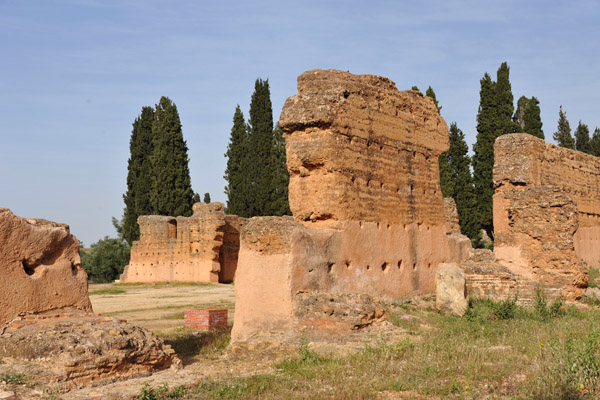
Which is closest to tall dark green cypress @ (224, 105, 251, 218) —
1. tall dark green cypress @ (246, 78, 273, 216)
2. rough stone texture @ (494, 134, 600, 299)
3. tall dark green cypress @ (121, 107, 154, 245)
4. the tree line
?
tall dark green cypress @ (246, 78, 273, 216)

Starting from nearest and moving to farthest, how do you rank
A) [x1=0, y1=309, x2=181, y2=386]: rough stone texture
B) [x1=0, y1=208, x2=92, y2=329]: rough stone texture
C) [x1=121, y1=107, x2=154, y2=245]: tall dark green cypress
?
[x1=0, y1=309, x2=181, y2=386]: rough stone texture, [x1=0, y1=208, x2=92, y2=329]: rough stone texture, [x1=121, y1=107, x2=154, y2=245]: tall dark green cypress

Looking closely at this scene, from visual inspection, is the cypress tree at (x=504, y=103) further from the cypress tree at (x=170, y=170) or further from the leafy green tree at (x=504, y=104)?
the cypress tree at (x=170, y=170)

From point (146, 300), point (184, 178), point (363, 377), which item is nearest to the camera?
point (363, 377)

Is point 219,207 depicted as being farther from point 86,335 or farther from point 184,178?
point 86,335

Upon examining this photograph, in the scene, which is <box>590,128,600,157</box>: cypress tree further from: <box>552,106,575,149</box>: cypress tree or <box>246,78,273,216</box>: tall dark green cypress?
<box>246,78,273,216</box>: tall dark green cypress

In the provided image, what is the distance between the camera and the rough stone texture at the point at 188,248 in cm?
2447

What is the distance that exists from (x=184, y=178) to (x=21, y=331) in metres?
25.3

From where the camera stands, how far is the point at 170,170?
31.2 metres

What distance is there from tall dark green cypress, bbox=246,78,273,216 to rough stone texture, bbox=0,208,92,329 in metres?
23.0

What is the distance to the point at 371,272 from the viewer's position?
10078 mm

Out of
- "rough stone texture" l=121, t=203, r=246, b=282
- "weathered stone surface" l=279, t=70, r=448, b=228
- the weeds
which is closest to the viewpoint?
the weeds

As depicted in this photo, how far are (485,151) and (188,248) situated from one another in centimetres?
1270

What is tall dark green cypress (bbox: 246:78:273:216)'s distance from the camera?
100ft

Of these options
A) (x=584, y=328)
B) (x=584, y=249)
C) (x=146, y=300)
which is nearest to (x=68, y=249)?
(x=584, y=328)
